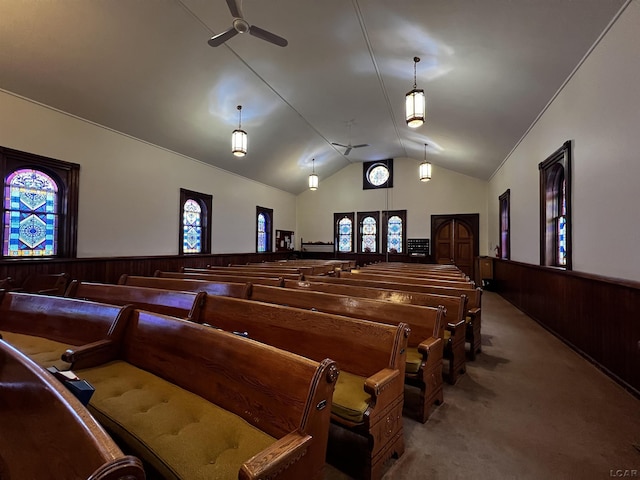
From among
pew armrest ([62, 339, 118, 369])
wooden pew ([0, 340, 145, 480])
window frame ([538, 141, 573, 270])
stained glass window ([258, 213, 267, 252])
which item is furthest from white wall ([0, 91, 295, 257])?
window frame ([538, 141, 573, 270])

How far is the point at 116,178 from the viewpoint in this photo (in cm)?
526

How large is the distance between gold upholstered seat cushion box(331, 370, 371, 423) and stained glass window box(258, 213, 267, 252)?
798cm

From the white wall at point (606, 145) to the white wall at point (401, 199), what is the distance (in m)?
5.16

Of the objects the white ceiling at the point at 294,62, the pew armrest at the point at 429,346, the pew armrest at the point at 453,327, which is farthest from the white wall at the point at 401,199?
the pew armrest at the point at 429,346

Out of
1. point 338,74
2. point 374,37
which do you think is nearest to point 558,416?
point 374,37

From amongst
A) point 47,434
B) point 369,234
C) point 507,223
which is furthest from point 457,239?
point 47,434

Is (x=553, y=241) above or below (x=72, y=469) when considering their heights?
above

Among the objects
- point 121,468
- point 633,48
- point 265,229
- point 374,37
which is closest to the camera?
point 121,468

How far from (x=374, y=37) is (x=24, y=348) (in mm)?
4535

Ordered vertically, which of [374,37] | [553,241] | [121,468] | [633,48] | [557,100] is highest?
[374,37]

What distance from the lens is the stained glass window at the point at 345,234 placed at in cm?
1051

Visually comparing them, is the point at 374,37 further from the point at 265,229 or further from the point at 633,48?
the point at 265,229

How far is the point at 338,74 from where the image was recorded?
488cm

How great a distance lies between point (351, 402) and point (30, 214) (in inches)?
204
